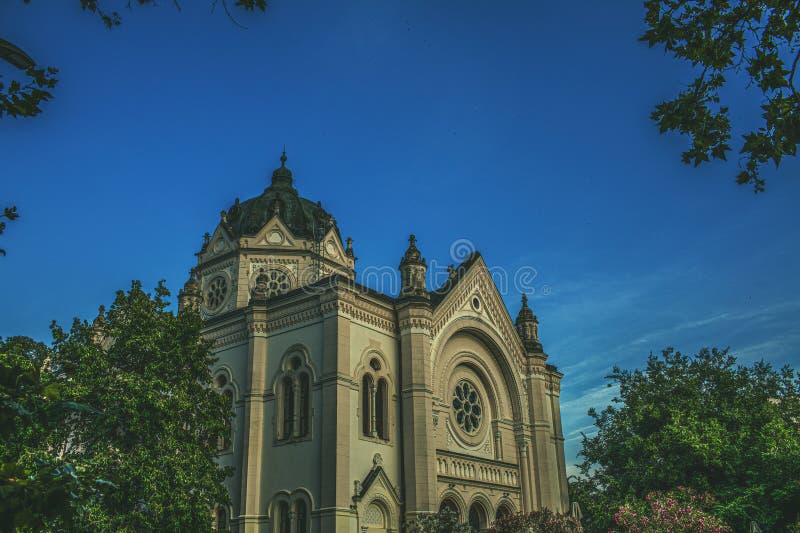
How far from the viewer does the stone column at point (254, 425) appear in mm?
27531

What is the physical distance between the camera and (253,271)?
1465 inches

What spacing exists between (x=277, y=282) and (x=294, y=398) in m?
9.67

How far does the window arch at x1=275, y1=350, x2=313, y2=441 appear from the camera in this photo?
2808 cm

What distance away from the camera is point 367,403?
28.8 m

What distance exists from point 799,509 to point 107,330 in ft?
95.5

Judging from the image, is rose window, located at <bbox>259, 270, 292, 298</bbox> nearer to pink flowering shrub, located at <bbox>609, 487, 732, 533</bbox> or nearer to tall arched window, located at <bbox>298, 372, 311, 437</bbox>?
tall arched window, located at <bbox>298, 372, 311, 437</bbox>

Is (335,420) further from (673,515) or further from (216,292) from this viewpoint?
(673,515)

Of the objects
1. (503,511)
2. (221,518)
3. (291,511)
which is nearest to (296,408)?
(291,511)

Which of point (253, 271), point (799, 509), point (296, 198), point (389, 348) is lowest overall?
point (799, 509)

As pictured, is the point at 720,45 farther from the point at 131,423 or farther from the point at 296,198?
the point at 296,198

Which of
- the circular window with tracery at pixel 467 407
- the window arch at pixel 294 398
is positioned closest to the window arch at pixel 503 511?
the circular window with tracery at pixel 467 407

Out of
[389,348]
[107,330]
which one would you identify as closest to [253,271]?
[389,348]

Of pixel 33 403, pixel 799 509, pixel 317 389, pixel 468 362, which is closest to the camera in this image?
pixel 33 403

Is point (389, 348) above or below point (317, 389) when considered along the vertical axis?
above
